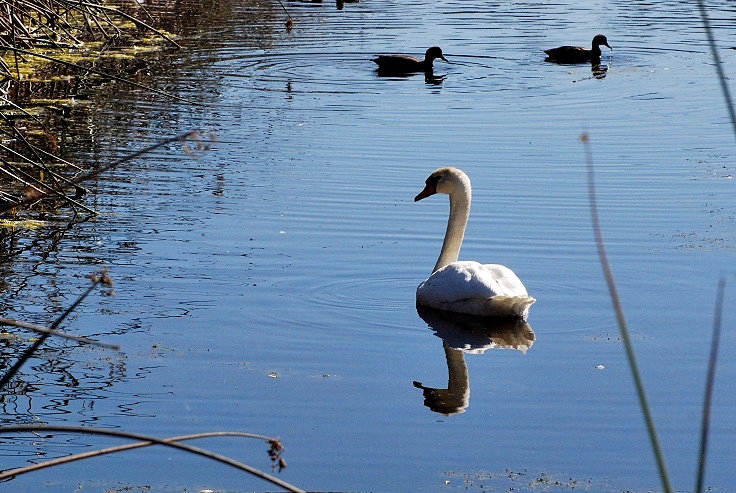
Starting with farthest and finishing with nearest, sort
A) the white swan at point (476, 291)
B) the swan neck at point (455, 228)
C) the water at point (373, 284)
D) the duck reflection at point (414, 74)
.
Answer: the duck reflection at point (414, 74)
the swan neck at point (455, 228)
the white swan at point (476, 291)
the water at point (373, 284)

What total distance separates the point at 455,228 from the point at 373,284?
686 mm

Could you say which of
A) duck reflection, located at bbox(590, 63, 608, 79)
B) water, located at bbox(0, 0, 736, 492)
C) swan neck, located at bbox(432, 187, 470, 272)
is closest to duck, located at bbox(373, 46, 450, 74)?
water, located at bbox(0, 0, 736, 492)

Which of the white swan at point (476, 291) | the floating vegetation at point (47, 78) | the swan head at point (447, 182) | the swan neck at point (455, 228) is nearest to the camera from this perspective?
the white swan at point (476, 291)

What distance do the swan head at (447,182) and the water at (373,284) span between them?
0.39 meters

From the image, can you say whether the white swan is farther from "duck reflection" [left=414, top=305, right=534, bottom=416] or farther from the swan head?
the swan head

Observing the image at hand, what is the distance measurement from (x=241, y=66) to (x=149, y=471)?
Result: 39.8ft

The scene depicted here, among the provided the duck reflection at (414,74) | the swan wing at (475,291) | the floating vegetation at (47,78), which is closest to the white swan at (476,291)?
the swan wing at (475,291)

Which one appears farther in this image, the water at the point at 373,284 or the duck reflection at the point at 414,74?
the duck reflection at the point at 414,74

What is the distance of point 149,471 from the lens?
4.75m

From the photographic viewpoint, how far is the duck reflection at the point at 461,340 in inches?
225

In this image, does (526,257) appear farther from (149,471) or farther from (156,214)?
(149,471)

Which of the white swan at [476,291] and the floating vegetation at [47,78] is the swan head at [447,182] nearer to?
the white swan at [476,291]

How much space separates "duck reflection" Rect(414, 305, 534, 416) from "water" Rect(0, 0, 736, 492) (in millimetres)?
48

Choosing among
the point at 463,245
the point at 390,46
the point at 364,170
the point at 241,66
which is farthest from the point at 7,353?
the point at 390,46
